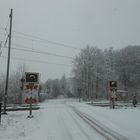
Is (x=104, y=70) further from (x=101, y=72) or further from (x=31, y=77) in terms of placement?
(x=31, y=77)

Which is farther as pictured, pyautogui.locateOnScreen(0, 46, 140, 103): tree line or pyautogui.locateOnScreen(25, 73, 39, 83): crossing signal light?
pyautogui.locateOnScreen(0, 46, 140, 103): tree line

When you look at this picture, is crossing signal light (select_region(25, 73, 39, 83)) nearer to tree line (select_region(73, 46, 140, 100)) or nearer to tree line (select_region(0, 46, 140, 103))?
tree line (select_region(0, 46, 140, 103))

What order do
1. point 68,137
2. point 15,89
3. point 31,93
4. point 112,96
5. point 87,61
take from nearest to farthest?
point 68,137, point 31,93, point 112,96, point 15,89, point 87,61

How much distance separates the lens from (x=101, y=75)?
3499 inches

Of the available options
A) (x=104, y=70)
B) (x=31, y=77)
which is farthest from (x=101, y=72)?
(x=31, y=77)

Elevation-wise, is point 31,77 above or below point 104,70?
below

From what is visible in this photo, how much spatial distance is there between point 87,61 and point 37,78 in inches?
2362

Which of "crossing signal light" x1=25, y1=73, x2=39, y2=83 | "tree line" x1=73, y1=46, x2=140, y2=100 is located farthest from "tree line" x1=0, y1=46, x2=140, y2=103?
"crossing signal light" x1=25, y1=73, x2=39, y2=83

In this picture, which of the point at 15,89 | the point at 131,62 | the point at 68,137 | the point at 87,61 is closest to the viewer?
the point at 68,137

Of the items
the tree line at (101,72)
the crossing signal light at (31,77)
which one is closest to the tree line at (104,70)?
the tree line at (101,72)

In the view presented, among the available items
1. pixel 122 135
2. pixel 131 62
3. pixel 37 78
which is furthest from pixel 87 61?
pixel 122 135

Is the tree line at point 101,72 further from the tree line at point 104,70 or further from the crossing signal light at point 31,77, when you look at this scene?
the crossing signal light at point 31,77

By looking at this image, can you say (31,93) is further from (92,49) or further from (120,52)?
(120,52)

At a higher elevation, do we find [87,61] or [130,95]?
[87,61]
